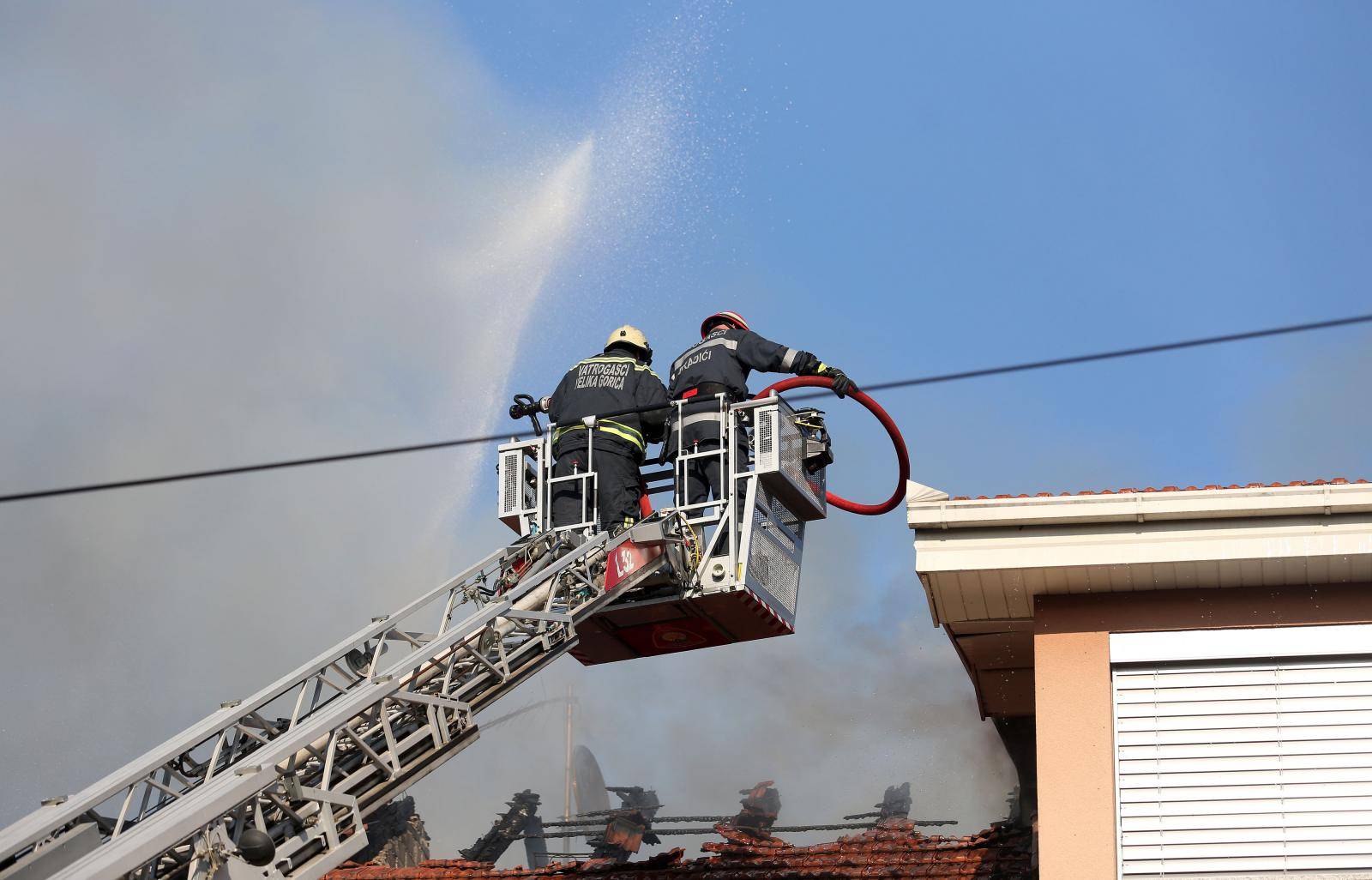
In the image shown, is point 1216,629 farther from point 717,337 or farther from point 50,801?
point 50,801

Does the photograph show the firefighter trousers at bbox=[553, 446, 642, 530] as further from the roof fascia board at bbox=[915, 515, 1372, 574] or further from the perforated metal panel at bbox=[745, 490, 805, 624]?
the roof fascia board at bbox=[915, 515, 1372, 574]

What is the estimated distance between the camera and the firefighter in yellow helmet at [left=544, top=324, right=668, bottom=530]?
1357 cm

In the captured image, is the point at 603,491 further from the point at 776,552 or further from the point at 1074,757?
the point at 1074,757

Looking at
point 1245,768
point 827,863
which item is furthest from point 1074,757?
point 827,863

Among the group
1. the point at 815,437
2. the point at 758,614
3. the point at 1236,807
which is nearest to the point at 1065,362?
the point at 815,437

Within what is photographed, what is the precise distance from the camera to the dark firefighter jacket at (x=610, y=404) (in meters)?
13.8

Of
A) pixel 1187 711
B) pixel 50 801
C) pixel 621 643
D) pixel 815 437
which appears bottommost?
pixel 50 801

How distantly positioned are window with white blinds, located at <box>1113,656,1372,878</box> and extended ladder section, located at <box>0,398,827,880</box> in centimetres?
299

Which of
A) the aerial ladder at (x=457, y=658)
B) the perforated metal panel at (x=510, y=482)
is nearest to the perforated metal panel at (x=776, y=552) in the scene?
the aerial ladder at (x=457, y=658)

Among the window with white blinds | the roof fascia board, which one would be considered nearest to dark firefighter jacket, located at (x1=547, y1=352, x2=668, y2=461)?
the roof fascia board

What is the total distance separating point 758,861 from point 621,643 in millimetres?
2473

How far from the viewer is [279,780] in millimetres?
10070

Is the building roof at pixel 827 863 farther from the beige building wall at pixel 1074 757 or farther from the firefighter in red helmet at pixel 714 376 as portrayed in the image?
the firefighter in red helmet at pixel 714 376

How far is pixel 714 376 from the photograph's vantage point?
555 inches
